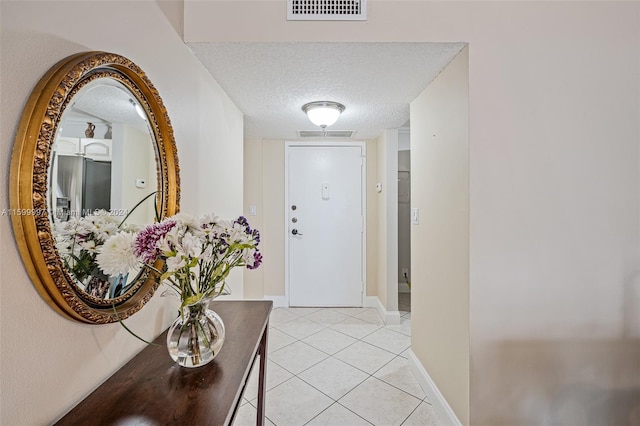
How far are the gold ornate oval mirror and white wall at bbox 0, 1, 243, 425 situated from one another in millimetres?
28

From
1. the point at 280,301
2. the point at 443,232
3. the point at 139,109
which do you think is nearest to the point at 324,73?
the point at 139,109

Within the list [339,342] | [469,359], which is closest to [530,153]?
[469,359]

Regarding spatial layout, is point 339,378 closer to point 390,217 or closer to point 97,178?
point 390,217

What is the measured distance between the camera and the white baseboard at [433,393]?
1.62 meters

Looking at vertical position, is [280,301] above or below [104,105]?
below

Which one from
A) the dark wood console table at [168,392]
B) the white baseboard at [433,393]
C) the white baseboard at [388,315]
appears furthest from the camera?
the white baseboard at [388,315]

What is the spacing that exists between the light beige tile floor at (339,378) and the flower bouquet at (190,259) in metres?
1.05

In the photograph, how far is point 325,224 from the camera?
3559mm

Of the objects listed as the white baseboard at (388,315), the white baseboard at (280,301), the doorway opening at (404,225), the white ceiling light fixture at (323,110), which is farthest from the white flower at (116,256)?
the doorway opening at (404,225)

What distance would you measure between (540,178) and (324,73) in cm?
127

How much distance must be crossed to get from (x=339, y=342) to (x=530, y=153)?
80.9 inches

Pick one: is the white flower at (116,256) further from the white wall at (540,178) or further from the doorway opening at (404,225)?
the doorway opening at (404,225)

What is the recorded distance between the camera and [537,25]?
1454 millimetres

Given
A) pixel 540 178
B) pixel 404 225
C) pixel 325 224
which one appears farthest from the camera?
pixel 404 225
